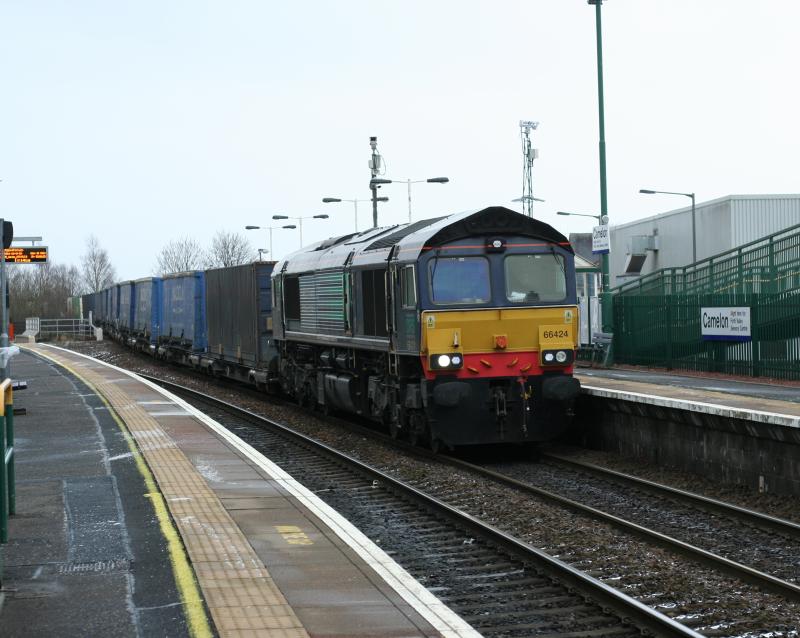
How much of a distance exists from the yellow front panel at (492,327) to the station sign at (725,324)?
9062 millimetres

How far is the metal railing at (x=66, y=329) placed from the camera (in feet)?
259

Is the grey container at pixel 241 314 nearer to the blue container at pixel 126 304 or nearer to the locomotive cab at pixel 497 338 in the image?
the locomotive cab at pixel 497 338

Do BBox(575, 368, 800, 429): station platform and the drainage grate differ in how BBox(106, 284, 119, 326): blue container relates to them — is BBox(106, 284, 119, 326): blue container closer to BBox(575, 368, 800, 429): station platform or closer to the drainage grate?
BBox(575, 368, 800, 429): station platform

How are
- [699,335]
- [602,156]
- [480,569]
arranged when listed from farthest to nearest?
[602,156], [699,335], [480,569]

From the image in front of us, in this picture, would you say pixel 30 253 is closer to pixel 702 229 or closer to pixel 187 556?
pixel 702 229

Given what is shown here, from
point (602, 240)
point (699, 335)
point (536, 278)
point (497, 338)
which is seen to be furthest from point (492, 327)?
point (602, 240)

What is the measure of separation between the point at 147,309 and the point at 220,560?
123 feet

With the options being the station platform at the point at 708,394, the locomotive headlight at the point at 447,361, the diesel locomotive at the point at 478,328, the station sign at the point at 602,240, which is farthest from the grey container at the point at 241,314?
the locomotive headlight at the point at 447,361

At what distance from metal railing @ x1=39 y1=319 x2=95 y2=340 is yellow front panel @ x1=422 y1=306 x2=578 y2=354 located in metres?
65.9

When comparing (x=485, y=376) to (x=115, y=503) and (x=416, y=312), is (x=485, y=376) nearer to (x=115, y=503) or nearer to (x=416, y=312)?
(x=416, y=312)

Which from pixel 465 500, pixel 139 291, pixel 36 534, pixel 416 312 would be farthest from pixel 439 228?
pixel 139 291

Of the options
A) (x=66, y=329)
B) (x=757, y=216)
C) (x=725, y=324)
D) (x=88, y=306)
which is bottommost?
(x=66, y=329)

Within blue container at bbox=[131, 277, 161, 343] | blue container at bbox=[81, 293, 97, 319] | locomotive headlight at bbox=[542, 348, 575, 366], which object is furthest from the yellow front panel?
blue container at bbox=[81, 293, 97, 319]

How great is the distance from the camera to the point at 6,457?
8.52 metres
